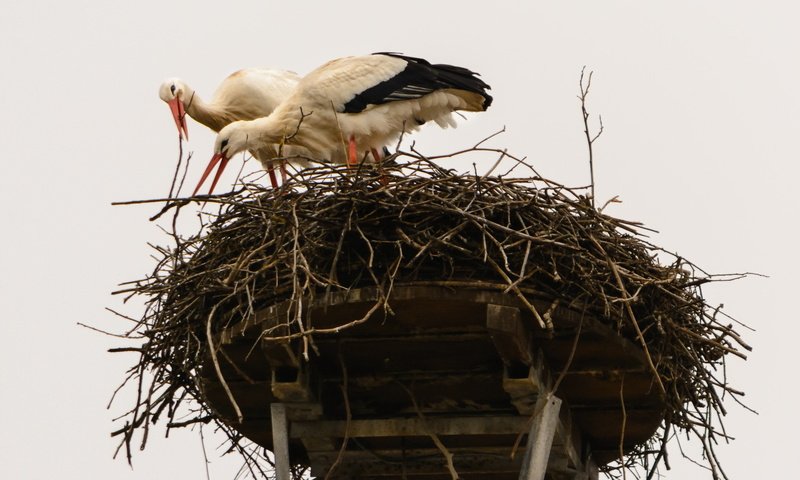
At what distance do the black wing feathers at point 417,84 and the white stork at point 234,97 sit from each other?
A: 142cm

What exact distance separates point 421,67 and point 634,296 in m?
3.41

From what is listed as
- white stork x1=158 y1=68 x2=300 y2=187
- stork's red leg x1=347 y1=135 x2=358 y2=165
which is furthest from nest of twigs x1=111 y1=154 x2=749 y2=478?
white stork x1=158 y1=68 x2=300 y2=187

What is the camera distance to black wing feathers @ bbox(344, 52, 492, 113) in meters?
8.74

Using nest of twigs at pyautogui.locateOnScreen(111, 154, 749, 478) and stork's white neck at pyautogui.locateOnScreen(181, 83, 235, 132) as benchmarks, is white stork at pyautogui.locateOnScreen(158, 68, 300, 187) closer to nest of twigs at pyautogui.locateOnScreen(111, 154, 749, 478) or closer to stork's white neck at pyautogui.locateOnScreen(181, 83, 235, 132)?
stork's white neck at pyautogui.locateOnScreen(181, 83, 235, 132)

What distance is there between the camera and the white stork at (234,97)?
1012 cm

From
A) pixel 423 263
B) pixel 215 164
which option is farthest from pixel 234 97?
pixel 423 263

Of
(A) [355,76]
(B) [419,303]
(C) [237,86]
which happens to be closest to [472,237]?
(B) [419,303]

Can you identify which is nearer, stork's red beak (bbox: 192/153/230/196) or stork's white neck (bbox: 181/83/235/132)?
stork's red beak (bbox: 192/153/230/196)

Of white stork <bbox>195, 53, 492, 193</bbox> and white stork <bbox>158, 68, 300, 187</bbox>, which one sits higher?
white stork <bbox>158, 68, 300, 187</bbox>

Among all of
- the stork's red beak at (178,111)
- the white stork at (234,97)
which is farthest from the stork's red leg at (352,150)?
the stork's red beak at (178,111)

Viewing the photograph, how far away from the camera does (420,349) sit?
20.3ft

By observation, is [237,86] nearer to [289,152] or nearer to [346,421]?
[289,152]

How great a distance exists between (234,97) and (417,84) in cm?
188

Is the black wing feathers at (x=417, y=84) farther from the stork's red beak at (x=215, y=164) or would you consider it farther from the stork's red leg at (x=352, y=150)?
the stork's red beak at (x=215, y=164)
